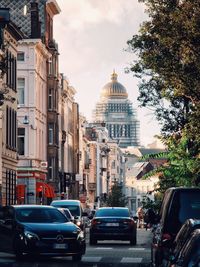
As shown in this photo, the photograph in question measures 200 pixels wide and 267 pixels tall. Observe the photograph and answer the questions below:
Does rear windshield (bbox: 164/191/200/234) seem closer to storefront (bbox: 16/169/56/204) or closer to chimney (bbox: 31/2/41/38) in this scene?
storefront (bbox: 16/169/56/204)

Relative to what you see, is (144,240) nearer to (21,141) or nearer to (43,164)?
(43,164)

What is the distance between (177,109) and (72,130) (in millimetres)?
80096

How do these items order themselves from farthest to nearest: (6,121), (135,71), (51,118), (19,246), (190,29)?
1. (51,118)
2. (6,121)
3. (135,71)
4. (190,29)
5. (19,246)

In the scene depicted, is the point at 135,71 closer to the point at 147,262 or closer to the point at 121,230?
the point at 121,230

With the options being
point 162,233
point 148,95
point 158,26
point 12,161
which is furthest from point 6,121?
point 162,233

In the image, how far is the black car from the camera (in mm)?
29922

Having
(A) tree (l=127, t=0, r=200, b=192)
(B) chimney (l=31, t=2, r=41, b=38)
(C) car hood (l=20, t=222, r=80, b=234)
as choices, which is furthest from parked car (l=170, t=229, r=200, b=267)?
(B) chimney (l=31, t=2, r=41, b=38)

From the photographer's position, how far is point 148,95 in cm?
4628

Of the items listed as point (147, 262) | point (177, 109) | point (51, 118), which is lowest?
point (147, 262)

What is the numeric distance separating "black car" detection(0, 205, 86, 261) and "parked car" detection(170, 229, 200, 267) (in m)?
15.4

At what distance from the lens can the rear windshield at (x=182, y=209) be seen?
69.0 ft

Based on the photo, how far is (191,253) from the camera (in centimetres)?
1363

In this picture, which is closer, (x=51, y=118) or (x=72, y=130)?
(x=51, y=118)

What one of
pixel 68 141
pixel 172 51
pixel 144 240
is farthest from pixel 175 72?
pixel 68 141
